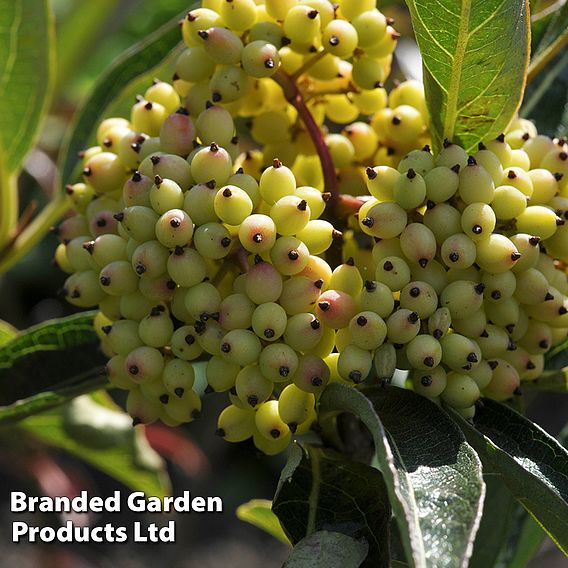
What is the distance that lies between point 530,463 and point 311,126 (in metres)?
0.47

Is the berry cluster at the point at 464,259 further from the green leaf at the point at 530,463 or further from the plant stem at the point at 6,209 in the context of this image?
the plant stem at the point at 6,209

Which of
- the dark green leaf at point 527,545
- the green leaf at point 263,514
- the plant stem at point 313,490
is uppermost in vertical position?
the plant stem at point 313,490

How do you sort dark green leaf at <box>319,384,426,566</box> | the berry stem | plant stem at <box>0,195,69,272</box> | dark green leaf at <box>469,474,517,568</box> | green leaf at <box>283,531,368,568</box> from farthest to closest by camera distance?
plant stem at <box>0,195,69,272</box>
dark green leaf at <box>469,474,517,568</box>
the berry stem
green leaf at <box>283,531,368,568</box>
dark green leaf at <box>319,384,426,566</box>

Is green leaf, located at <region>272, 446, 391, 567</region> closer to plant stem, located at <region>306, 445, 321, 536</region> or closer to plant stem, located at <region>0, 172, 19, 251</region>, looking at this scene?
plant stem, located at <region>306, 445, 321, 536</region>

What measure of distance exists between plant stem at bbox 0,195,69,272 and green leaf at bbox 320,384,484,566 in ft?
2.40

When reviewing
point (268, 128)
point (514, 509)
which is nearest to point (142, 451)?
point (514, 509)

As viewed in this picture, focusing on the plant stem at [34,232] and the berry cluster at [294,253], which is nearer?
the berry cluster at [294,253]

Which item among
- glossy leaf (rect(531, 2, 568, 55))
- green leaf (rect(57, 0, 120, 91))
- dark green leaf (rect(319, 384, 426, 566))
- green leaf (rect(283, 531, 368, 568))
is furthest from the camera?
green leaf (rect(57, 0, 120, 91))

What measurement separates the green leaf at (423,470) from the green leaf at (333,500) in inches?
3.6

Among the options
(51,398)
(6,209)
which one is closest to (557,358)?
(51,398)

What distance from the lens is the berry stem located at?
107 centimetres

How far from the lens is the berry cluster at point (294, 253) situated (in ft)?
3.03

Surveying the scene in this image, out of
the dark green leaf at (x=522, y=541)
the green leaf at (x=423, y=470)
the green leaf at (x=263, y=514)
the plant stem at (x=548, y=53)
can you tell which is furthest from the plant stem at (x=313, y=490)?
the plant stem at (x=548, y=53)

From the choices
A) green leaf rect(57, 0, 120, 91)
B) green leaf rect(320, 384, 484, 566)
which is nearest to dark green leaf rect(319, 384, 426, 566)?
green leaf rect(320, 384, 484, 566)
